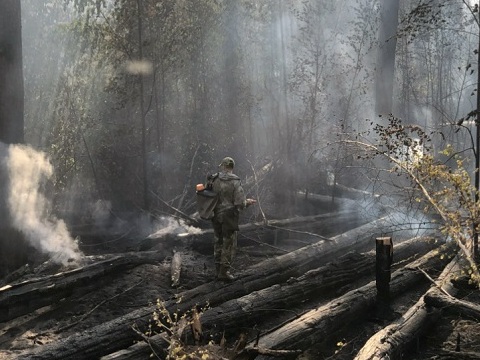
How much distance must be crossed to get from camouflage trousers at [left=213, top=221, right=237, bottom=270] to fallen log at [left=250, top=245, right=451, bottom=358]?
2.08m

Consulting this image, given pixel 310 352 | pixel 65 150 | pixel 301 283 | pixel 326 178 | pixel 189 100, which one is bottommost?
pixel 310 352

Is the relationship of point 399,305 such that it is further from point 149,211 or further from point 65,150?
point 65,150

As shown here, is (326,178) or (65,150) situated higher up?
(65,150)

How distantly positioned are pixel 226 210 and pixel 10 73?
482 cm

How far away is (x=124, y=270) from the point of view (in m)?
8.41

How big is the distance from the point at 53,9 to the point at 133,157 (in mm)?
12649

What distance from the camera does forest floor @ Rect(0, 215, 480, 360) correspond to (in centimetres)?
587

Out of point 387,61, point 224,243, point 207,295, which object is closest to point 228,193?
point 224,243

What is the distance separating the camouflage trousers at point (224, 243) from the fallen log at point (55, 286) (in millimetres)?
1757

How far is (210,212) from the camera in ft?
26.1

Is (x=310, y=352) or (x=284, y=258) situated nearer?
(x=310, y=352)

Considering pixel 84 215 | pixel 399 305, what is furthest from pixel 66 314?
pixel 84 215

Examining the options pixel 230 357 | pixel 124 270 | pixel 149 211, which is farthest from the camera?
pixel 149 211

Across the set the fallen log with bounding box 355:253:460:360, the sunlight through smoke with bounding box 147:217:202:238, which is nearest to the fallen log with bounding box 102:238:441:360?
the fallen log with bounding box 355:253:460:360
